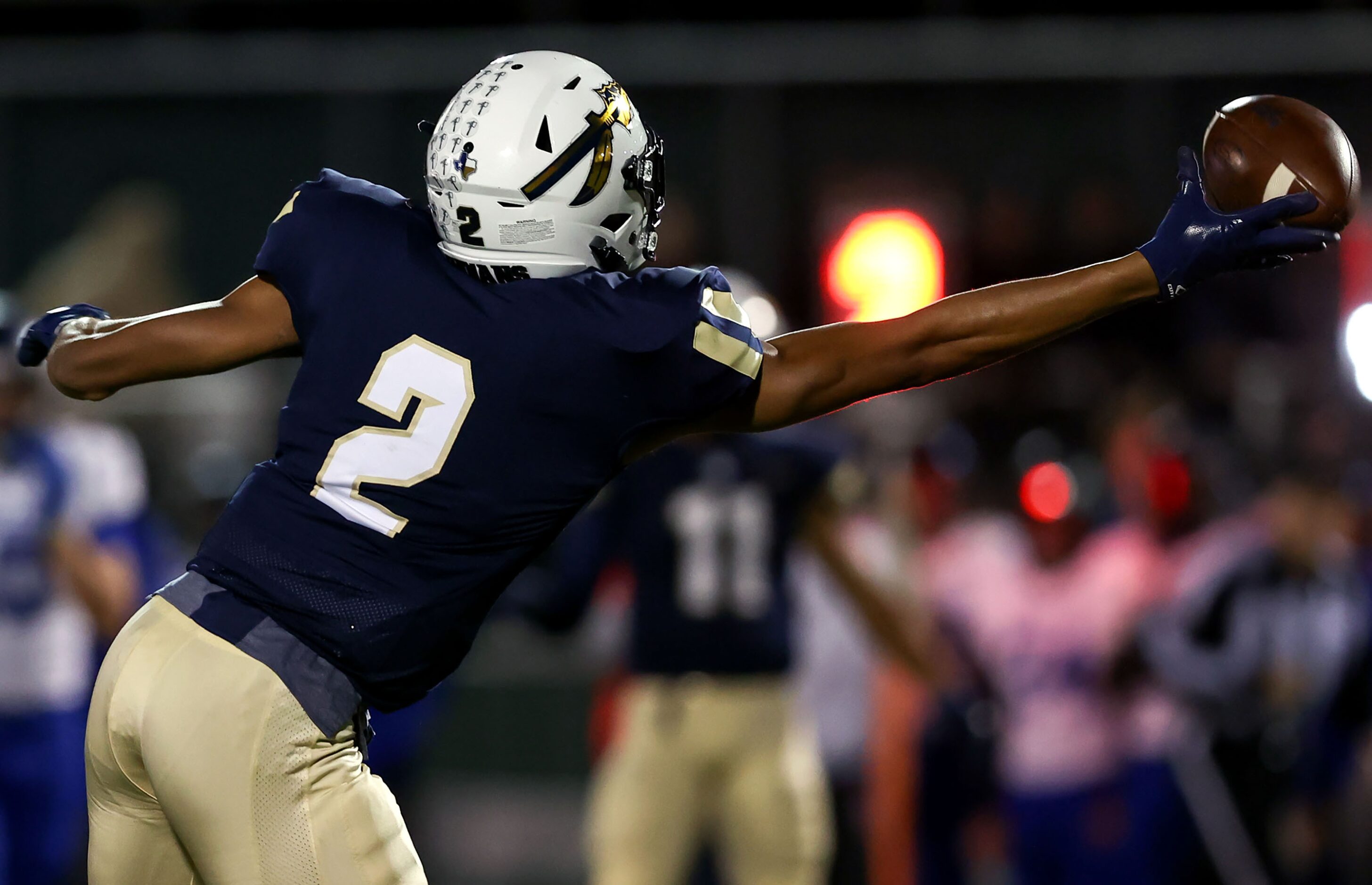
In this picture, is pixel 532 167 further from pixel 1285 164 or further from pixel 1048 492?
pixel 1048 492

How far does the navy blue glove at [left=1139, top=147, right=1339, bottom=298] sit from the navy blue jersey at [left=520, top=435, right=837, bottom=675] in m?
2.60

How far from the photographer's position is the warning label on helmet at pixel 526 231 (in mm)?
2357

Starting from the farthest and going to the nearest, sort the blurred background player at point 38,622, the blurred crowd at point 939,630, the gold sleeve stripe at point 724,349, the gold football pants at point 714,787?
the blurred background player at point 38,622
the blurred crowd at point 939,630
the gold football pants at point 714,787
the gold sleeve stripe at point 724,349

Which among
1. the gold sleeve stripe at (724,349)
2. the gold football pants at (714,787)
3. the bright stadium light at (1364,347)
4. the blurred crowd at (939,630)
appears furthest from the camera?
the blurred crowd at (939,630)

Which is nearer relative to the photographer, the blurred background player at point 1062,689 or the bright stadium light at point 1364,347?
the bright stadium light at point 1364,347

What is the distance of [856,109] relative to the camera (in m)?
7.75

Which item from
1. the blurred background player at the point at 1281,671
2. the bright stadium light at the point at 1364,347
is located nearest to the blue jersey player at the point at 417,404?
the bright stadium light at the point at 1364,347

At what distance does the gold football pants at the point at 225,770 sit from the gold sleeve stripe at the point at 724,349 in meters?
0.72

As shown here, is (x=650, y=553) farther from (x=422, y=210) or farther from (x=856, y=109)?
(x=856, y=109)

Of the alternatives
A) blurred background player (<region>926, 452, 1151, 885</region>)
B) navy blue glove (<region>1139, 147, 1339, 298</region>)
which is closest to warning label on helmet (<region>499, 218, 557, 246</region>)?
navy blue glove (<region>1139, 147, 1339, 298</region>)

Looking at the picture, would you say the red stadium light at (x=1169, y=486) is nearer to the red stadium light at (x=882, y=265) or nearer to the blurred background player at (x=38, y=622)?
the red stadium light at (x=882, y=265)

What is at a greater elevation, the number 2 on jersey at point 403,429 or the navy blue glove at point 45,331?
the navy blue glove at point 45,331

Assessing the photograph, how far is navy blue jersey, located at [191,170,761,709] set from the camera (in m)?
2.29

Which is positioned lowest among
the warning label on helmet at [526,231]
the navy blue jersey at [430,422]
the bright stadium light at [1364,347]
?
the bright stadium light at [1364,347]
